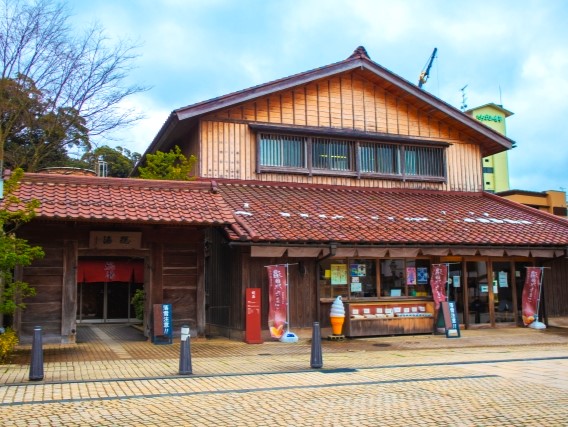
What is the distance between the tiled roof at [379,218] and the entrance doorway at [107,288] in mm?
7408

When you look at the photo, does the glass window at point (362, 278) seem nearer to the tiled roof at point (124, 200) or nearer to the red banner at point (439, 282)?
the red banner at point (439, 282)

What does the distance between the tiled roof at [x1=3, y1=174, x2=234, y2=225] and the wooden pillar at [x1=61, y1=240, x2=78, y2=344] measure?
124 centimetres

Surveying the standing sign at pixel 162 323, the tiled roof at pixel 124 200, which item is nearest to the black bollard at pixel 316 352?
the tiled roof at pixel 124 200

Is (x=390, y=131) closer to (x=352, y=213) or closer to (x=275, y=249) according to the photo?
(x=352, y=213)

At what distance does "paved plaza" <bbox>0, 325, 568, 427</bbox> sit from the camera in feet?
22.7

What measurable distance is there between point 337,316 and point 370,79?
8.91 meters

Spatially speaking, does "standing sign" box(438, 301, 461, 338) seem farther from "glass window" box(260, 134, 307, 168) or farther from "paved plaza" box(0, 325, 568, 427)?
"glass window" box(260, 134, 307, 168)

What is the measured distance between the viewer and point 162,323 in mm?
14172

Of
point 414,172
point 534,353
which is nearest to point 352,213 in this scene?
→ point 414,172

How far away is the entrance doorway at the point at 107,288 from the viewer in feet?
72.4

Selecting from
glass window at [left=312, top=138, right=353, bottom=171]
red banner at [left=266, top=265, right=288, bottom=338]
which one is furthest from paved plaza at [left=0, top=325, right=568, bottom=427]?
glass window at [left=312, top=138, right=353, bottom=171]

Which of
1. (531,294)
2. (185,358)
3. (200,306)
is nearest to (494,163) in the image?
(531,294)

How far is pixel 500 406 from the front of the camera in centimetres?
759

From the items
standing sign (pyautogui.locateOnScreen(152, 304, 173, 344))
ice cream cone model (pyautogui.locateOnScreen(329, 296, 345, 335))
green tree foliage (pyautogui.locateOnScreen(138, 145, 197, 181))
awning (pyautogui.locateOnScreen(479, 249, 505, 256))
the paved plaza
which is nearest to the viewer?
the paved plaza
